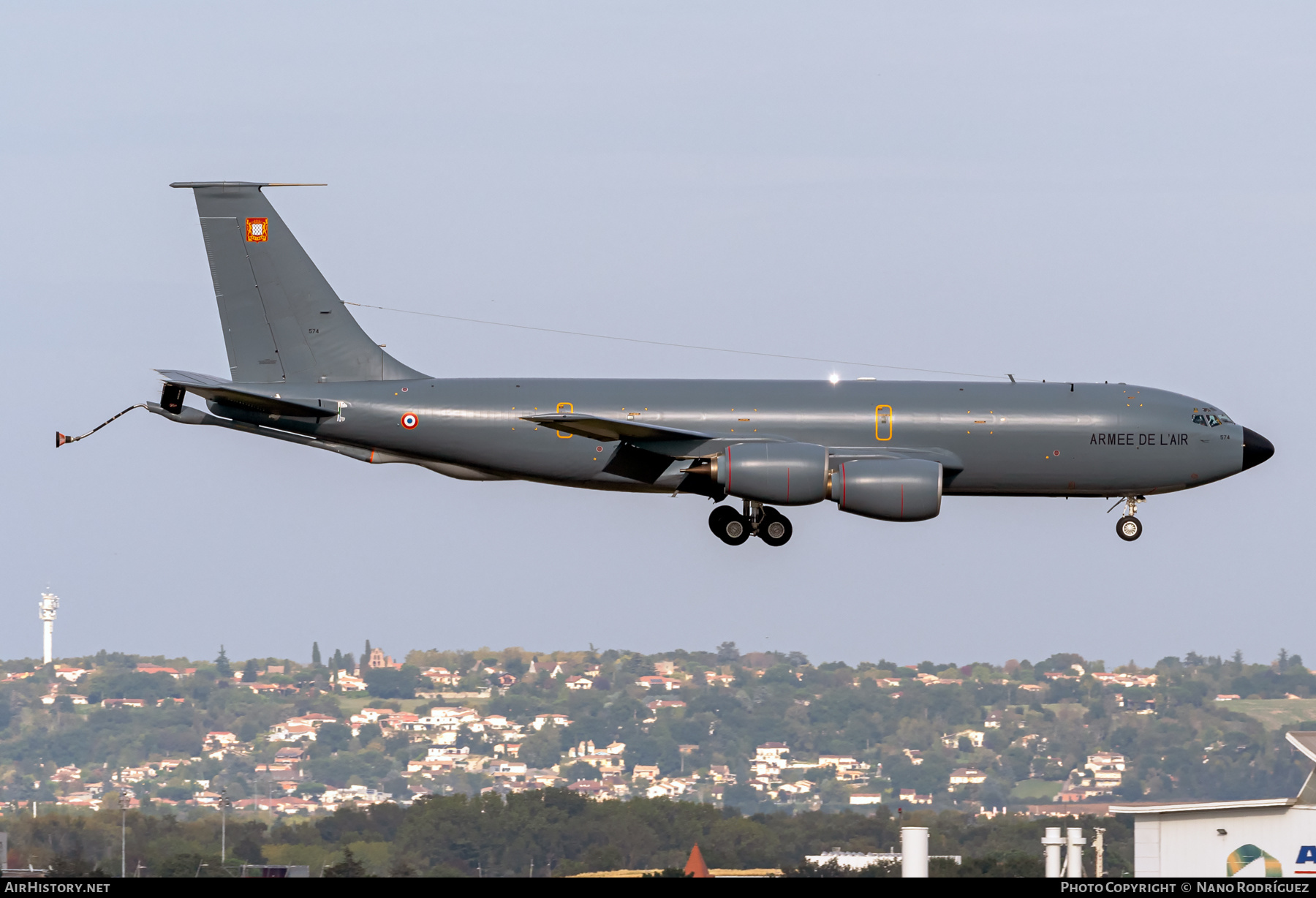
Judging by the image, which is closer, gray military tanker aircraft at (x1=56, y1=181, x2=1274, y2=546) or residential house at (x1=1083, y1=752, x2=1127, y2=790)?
gray military tanker aircraft at (x1=56, y1=181, x2=1274, y2=546)

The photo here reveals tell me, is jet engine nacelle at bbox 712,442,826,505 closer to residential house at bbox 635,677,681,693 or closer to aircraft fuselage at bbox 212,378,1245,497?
aircraft fuselage at bbox 212,378,1245,497

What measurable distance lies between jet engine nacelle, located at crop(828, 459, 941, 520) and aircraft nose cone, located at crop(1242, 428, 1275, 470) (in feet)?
32.1

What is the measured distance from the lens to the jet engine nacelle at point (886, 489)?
4656 centimetres

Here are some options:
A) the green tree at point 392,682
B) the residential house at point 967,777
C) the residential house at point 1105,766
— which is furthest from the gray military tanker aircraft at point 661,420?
the green tree at point 392,682

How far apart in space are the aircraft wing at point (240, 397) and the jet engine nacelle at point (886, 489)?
46.0 feet

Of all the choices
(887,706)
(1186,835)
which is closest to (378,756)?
(887,706)

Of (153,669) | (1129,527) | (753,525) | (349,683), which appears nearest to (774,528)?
(753,525)

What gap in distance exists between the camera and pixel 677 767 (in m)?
88.1

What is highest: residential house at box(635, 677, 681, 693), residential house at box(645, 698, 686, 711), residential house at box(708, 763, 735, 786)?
residential house at box(635, 677, 681, 693)

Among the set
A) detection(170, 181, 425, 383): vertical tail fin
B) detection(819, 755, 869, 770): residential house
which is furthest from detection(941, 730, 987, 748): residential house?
detection(170, 181, 425, 383): vertical tail fin

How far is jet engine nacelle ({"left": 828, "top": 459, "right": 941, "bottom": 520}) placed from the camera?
46562 millimetres

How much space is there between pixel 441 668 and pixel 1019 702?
1235 inches

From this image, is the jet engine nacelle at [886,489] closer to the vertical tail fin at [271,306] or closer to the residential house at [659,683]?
the vertical tail fin at [271,306]

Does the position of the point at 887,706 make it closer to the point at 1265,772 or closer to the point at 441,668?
the point at 1265,772
